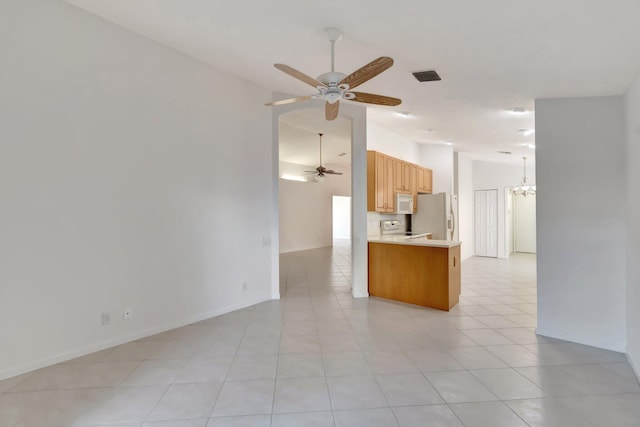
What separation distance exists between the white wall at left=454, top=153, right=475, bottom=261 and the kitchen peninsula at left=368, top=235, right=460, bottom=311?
13.7 ft

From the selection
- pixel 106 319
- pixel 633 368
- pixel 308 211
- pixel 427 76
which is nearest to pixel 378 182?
pixel 427 76

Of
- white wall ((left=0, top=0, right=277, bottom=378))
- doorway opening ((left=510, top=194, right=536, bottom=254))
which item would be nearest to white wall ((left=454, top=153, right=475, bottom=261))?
doorway opening ((left=510, top=194, right=536, bottom=254))

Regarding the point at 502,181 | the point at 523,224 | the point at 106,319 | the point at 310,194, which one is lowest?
the point at 106,319

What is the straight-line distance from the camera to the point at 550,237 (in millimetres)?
3459

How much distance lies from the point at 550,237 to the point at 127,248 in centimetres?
441

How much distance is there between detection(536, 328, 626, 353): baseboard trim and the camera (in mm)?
3120

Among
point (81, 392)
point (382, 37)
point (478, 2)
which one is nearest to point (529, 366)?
point (478, 2)

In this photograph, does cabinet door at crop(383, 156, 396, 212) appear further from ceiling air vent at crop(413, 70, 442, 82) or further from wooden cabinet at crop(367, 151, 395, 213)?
ceiling air vent at crop(413, 70, 442, 82)

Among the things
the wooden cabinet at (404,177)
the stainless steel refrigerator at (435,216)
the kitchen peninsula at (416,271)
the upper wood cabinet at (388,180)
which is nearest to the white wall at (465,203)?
the stainless steel refrigerator at (435,216)

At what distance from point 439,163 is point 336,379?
6154 mm

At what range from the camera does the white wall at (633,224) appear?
2697mm

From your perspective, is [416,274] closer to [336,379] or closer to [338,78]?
[336,379]

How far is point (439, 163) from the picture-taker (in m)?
7.46

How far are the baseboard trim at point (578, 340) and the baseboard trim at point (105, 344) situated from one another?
3587 millimetres
